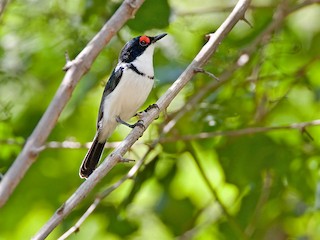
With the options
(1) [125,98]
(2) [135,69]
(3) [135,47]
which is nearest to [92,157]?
(1) [125,98]

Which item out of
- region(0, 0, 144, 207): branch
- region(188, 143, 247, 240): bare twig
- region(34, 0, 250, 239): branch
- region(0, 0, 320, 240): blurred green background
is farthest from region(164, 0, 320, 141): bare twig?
region(34, 0, 250, 239): branch

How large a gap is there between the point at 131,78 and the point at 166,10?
0.43 m

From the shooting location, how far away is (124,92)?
3924mm

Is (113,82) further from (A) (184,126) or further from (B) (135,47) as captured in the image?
(A) (184,126)

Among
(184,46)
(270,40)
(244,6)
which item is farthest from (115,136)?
(244,6)

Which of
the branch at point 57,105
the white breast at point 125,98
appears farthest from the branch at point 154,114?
the white breast at point 125,98

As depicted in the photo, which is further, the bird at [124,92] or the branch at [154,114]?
the bird at [124,92]

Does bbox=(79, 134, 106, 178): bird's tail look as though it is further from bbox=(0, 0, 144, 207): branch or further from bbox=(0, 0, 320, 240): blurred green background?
Answer: bbox=(0, 0, 144, 207): branch

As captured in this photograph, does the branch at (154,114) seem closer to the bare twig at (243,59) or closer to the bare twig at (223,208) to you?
the bare twig at (243,59)

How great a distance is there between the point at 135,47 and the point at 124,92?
0.30m

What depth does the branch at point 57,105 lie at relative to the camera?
331 centimetres

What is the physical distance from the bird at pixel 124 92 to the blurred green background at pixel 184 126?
0.96 feet

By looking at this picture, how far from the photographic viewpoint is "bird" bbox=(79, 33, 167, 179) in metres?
3.89

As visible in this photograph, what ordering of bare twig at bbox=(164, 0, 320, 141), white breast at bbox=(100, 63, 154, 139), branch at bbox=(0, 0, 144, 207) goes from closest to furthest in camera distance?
branch at bbox=(0, 0, 144, 207)
white breast at bbox=(100, 63, 154, 139)
bare twig at bbox=(164, 0, 320, 141)
